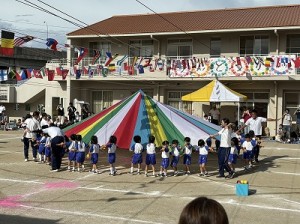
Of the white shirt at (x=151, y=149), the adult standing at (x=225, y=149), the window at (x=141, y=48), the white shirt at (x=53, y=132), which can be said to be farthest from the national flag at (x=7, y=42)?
the window at (x=141, y=48)

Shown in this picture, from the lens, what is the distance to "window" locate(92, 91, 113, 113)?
26.0 m

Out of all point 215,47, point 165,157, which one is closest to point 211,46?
point 215,47

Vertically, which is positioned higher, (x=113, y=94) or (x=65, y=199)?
(x=113, y=94)

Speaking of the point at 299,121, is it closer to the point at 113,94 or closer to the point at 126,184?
the point at 113,94

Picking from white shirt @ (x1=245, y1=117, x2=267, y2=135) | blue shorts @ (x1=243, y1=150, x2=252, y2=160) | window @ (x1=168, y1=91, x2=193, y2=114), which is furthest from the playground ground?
window @ (x1=168, y1=91, x2=193, y2=114)

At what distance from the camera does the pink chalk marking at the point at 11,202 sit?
7785 millimetres

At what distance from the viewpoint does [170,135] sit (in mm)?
12039

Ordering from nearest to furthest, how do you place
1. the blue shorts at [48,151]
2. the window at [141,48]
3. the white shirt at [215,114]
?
the blue shorts at [48,151], the white shirt at [215,114], the window at [141,48]

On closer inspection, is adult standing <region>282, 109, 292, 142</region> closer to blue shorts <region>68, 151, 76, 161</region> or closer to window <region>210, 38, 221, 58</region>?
window <region>210, 38, 221, 58</region>

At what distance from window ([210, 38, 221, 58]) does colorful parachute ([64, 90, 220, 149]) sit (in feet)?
35.4

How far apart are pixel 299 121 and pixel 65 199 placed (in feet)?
50.1

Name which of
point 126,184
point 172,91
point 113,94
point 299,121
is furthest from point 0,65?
point 126,184

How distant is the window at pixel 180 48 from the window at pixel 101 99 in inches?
190

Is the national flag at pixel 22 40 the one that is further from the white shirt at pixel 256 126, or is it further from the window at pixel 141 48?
the window at pixel 141 48
